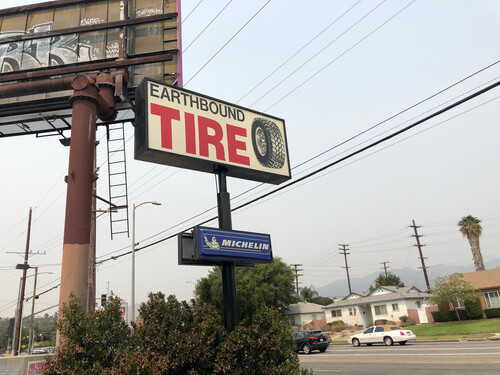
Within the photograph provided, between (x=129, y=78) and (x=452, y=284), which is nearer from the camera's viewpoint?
(x=129, y=78)

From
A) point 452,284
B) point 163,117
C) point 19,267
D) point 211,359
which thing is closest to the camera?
point 211,359

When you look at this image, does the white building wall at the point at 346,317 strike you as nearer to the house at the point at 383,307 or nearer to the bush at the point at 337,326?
the house at the point at 383,307

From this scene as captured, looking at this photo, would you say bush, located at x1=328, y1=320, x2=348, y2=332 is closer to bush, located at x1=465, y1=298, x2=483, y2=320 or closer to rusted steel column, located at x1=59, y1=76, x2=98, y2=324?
bush, located at x1=465, y1=298, x2=483, y2=320

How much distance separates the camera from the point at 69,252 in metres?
14.1

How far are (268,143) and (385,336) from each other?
2288 cm

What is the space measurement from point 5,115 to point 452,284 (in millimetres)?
40378

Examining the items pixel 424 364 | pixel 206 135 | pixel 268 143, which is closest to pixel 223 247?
pixel 206 135

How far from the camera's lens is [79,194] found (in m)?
14.6

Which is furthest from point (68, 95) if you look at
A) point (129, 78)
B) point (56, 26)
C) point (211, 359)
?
point (211, 359)

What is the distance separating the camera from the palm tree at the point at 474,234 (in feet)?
177

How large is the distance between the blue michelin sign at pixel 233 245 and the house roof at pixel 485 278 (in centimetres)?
4156

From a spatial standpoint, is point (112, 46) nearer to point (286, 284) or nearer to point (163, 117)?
point (163, 117)

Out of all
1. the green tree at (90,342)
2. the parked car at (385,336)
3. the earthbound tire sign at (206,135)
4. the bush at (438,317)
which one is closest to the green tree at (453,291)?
the bush at (438,317)

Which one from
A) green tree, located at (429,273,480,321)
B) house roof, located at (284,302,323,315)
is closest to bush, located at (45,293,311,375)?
green tree, located at (429,273,480,321)
